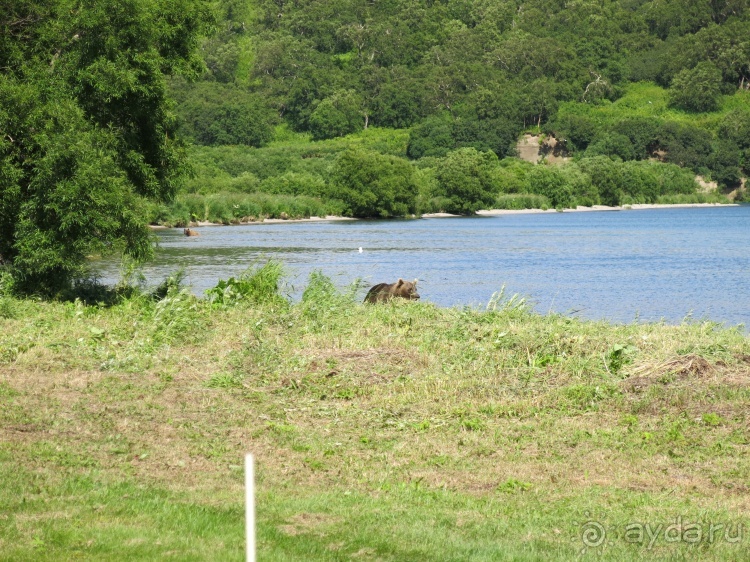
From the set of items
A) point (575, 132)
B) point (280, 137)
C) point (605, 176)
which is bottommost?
point (605, 176)

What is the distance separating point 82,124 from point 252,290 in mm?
4701

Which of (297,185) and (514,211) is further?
(514,211)

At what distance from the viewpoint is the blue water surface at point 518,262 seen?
1258 inches

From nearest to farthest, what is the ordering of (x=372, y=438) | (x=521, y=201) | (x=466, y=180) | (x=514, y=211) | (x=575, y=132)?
(x=372, y=438)
(x=466, y=180)
(x=514, y=211)
(x=521, y=201)
(x=575, y=132)

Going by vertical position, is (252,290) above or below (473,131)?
below

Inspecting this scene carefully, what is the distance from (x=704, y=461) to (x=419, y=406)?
3.36 m

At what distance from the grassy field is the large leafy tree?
2.98 meters

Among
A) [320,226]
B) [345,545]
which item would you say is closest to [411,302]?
[345,545]

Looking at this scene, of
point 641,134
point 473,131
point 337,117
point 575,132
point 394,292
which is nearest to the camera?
point 394,292

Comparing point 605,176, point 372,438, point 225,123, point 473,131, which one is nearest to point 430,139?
point 473,131

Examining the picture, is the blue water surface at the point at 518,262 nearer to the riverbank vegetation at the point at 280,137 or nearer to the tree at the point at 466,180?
Answer: the riverbank vegetation at the point at 280,137

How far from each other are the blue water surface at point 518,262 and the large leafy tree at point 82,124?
4.10 meters

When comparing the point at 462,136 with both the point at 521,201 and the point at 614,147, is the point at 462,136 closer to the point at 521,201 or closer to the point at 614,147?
the point at 614,147

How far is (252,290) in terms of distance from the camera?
71.7 ft
